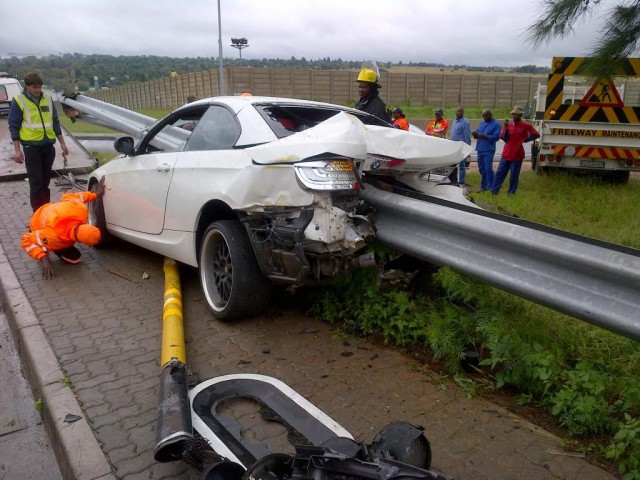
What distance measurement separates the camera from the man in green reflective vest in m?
7.26

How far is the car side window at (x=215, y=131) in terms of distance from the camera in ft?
14.2

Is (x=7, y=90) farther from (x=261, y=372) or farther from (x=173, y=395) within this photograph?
(x=173, y=395)

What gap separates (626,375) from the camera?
10.8ft

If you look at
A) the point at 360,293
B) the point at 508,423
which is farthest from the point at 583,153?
the point at 508,423

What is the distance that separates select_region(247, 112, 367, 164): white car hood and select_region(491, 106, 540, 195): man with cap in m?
7.65

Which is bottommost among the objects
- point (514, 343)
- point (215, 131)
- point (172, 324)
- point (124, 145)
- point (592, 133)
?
point (172, 324)

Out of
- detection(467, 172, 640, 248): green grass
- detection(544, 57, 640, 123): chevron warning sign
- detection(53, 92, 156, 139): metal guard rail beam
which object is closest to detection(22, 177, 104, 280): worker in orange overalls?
detection(53, 92, 156, 139): metal guard rail beam

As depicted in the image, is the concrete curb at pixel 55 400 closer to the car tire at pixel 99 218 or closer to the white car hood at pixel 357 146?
the car tire at pixel 99 218

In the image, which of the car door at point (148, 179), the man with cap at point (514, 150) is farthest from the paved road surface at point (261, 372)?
the man with cap at point (514, 150)

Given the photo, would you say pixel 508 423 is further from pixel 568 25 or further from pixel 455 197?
pixel 568 25

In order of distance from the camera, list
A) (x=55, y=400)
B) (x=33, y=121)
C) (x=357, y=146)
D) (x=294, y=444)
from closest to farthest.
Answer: (x=294, y=444), (x=55, y=400), (x=357, y=146), (x=33, y=121)

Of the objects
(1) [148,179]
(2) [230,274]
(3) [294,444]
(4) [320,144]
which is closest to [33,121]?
(1) [148,179]

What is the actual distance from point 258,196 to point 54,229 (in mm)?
2827

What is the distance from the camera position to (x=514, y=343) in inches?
138
